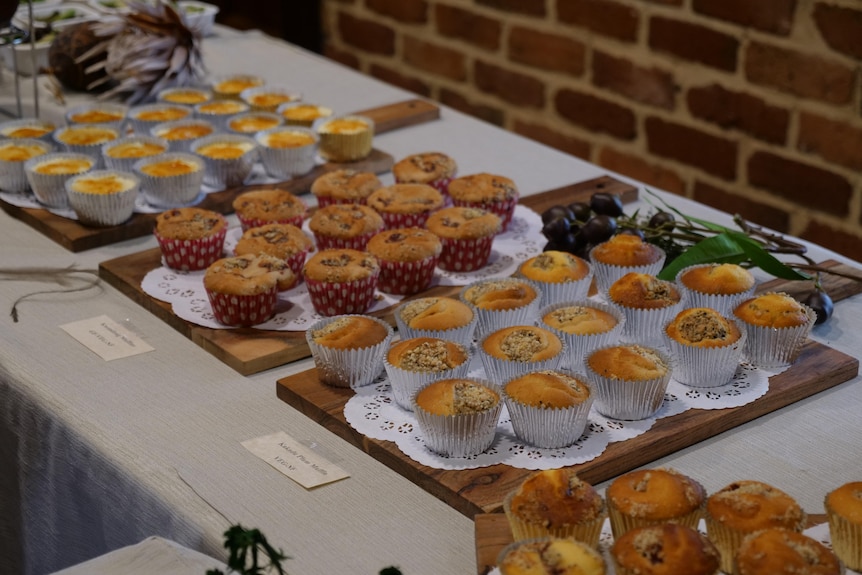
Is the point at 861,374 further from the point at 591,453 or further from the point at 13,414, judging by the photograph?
the point at 13,414

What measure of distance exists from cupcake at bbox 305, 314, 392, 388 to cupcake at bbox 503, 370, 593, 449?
8.1 inches

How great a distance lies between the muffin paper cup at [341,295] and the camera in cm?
168

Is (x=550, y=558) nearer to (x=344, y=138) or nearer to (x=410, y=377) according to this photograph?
(x=410, y=377)

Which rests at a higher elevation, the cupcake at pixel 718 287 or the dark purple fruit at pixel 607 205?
the dark purple fruit at pixel 607 205

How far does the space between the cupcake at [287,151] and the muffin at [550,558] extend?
1325 mm

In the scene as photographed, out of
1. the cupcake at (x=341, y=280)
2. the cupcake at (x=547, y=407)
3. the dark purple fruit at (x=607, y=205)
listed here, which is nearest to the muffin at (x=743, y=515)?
the cupcake at (x=547, y=407)

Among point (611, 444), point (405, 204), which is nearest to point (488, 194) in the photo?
point (405, 204)

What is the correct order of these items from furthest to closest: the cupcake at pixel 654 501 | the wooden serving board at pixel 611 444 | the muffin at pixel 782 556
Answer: the wooden serving board at pixel 611 444 → the cupcake at pixel 654 501 → the muffin at pixel 782 556

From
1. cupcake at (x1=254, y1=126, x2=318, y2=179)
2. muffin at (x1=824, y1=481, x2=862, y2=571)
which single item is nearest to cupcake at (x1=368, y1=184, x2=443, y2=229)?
cupcake at (x1=254, y1=126, x2=318, y2=179)

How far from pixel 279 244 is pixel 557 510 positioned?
33.1 inches

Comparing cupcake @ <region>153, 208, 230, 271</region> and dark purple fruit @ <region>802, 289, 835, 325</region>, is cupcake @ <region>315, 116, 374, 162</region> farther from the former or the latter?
dark purple fruit @ <region>802, 289, 835, 325</region>

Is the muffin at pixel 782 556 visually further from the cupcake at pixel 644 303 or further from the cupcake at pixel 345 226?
the cupcake at pixel 345 226

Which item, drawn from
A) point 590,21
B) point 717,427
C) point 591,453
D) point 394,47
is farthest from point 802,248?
point 394,47

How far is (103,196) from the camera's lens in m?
1.97
